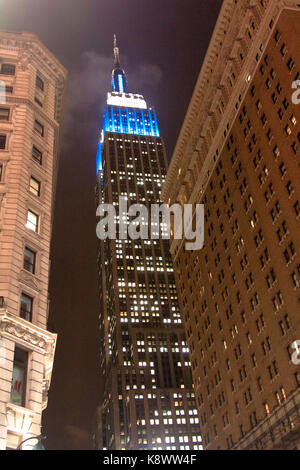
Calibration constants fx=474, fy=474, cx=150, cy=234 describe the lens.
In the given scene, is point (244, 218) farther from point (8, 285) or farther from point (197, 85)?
point (8, 285)

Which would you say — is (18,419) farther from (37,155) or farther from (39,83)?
(39,83)

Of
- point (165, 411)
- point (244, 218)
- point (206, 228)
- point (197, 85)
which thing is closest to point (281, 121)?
point (244, 218)

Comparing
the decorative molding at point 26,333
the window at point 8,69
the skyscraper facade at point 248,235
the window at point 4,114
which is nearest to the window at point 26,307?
the decorative molding at point 26,333

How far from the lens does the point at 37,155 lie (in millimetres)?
A: 38250

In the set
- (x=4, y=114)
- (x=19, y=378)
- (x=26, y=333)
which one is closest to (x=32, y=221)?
(x=26, y=333)

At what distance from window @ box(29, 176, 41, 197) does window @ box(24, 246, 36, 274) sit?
5421mm

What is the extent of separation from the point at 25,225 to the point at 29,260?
2460 mm

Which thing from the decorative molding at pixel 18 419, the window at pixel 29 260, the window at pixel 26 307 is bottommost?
the decorative molding at pixel 18 419

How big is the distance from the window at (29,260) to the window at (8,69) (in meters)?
18.6

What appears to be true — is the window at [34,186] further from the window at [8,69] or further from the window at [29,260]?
the window at [8,69]

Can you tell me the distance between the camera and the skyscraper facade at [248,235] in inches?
2239

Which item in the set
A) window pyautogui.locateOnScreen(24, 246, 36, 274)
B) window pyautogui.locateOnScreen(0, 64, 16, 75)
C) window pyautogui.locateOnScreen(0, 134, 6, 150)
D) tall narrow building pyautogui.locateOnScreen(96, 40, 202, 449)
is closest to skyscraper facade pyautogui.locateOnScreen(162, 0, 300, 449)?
window pyautogui.locateOnScreen(0, 64, 16, 75)

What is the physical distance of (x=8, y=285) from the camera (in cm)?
2775

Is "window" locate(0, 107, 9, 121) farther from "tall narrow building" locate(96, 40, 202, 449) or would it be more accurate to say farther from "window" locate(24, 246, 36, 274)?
"tall narrow building" locate(96, 40, 202, 449)
